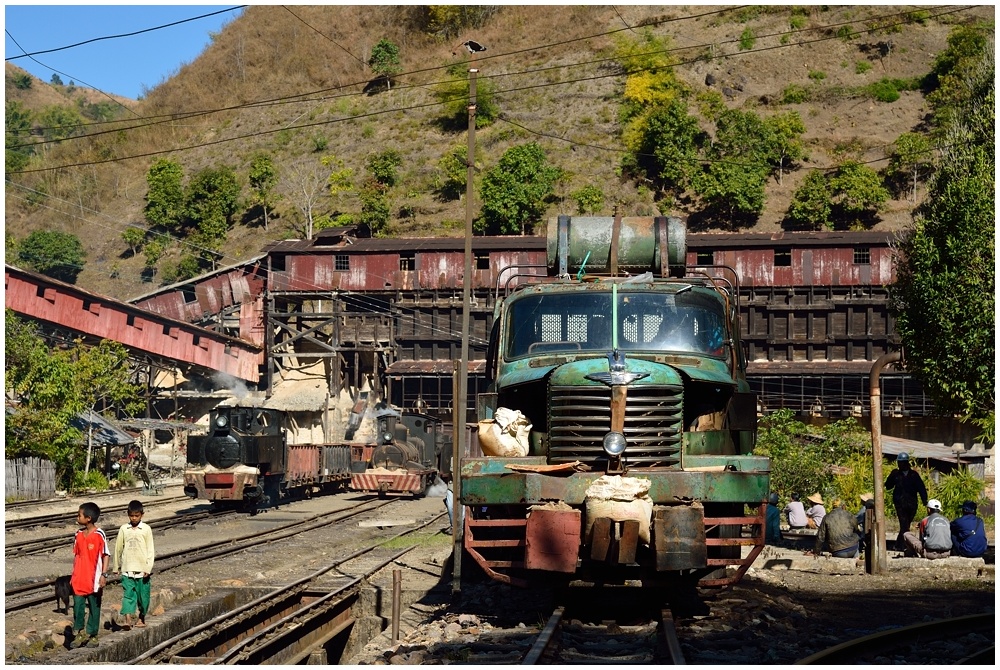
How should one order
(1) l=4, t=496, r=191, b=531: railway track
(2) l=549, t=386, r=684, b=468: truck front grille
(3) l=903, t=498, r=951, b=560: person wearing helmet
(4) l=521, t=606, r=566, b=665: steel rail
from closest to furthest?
(4) l=521, t=606, r=566, b=665: steel rail
(2) l=549, t=386, r=684, b=468: truck front grille
(3) l=903, t=498, r=951, b=560: person wearing helmet
(1) l=4, t=496, r=191, b=531: railway track

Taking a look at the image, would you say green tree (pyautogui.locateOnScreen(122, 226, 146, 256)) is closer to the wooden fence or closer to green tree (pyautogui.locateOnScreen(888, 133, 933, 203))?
the wooden fence

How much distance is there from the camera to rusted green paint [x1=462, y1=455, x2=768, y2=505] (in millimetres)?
10398

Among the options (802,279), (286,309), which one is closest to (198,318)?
(286,309)

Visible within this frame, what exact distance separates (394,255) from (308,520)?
35.0m

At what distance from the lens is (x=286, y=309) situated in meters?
61.6

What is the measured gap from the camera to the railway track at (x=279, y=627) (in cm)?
1218

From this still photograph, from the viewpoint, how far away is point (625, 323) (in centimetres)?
1216

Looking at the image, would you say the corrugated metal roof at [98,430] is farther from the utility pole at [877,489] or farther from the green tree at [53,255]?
the green tree at [53,255]

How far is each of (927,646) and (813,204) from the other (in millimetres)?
73341

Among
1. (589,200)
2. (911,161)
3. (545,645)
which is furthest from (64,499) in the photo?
(911,161)

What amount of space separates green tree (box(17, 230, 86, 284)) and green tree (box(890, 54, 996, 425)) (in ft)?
279

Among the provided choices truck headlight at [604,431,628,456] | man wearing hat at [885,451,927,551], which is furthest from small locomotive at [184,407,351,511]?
truck headlight at [604,431,628,456]

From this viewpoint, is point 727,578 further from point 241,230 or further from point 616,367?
point 241,230

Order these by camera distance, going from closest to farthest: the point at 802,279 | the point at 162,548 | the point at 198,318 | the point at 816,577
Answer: the point at 816,577 → the point at 162,548 → the point at 802,279 → the point at 198,318
